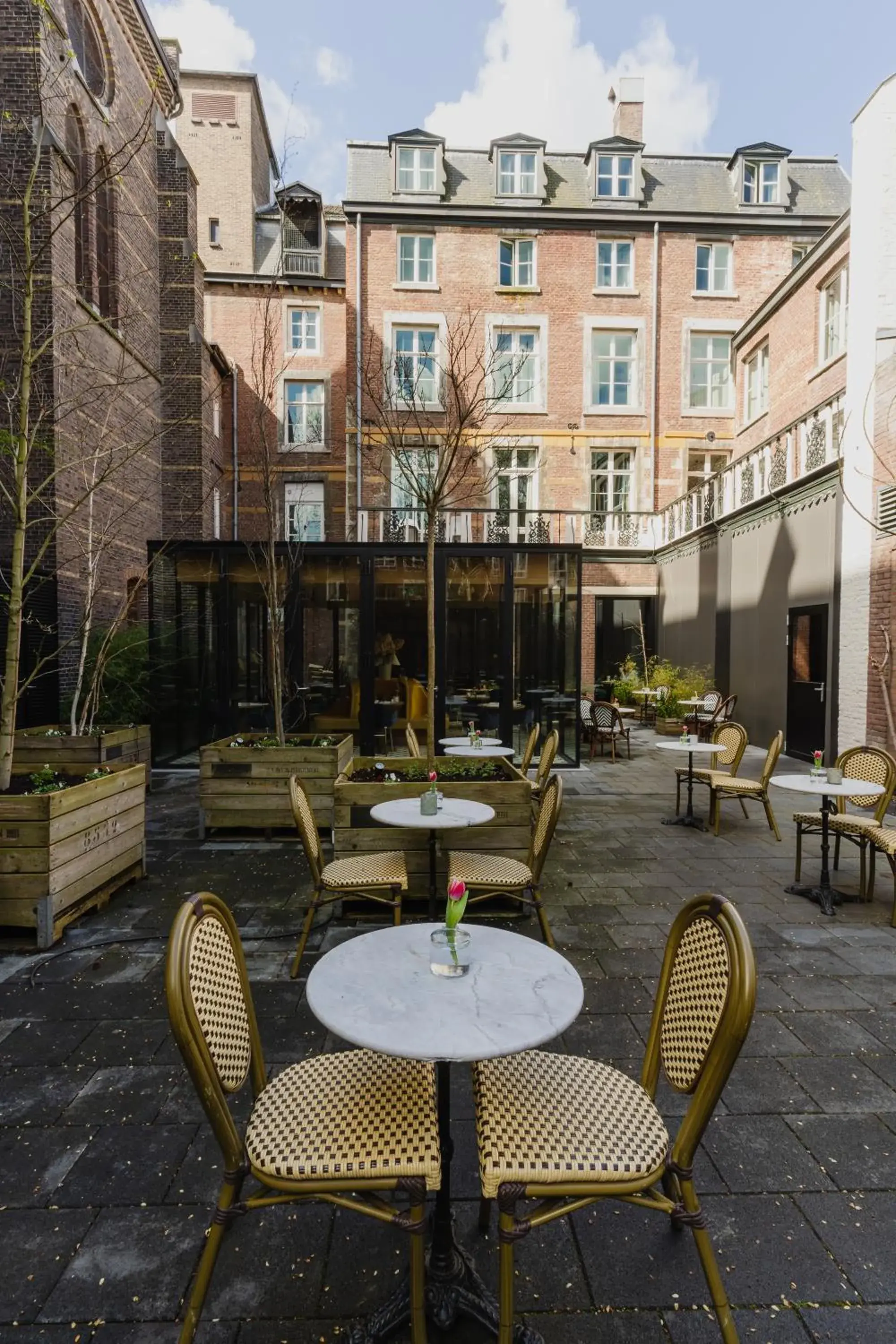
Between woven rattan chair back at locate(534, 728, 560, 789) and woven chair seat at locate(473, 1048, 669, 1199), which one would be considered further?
woven rattan chair back at locate(534, 728, 560, 789)

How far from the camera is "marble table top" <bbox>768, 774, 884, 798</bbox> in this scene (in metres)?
4.20

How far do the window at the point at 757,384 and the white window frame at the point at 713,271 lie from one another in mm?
3269

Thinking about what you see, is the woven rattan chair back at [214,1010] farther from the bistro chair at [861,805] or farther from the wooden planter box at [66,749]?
the wooden planter box at [66,749]

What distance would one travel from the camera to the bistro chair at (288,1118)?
1.42 m

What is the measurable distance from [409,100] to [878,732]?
8.98 m

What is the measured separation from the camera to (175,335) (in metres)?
11.6

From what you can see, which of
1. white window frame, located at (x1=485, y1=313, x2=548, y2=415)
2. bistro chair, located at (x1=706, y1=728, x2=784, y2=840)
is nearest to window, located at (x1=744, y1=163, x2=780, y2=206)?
white window frame, located at (x1=485, y1=313, x2=548, y2=415)

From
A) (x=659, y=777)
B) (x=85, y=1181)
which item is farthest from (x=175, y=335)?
(x=85, y=1181)

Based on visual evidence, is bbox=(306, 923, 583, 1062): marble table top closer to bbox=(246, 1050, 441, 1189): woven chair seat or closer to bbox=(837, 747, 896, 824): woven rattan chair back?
bbox=(246, 1050, 441, 1189): woven chair seat

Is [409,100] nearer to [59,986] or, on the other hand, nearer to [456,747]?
[456,747]

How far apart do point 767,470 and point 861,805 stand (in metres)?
7.57

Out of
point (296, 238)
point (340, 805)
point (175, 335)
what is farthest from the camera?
point (296, 238)

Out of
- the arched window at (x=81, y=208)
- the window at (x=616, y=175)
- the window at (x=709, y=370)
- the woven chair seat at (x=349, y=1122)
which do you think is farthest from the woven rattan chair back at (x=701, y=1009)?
the window at (x=616, y=175)

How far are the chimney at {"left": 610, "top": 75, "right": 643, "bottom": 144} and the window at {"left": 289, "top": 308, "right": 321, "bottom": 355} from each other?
8913mm
